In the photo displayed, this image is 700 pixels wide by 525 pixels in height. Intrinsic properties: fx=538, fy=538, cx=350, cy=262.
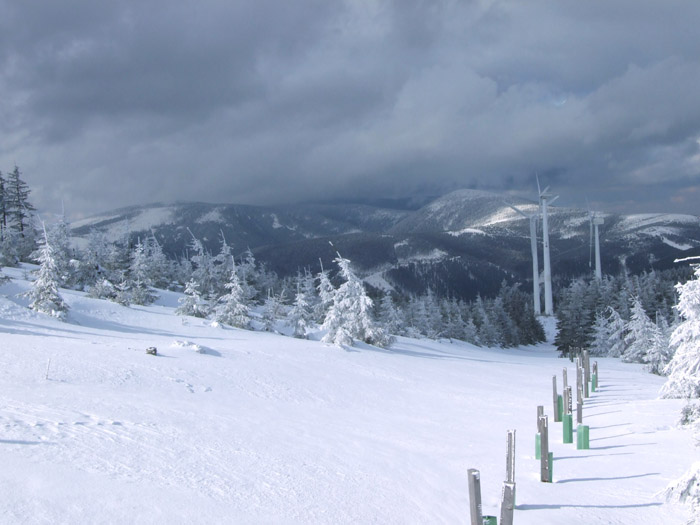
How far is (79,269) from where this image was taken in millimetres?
51562

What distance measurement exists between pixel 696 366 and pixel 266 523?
862 cm

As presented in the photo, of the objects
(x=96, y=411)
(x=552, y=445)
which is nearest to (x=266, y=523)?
(x=96, y=411)

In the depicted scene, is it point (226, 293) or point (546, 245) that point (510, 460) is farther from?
point (546, 245)

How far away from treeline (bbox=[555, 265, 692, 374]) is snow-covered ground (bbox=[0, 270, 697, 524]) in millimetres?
29627

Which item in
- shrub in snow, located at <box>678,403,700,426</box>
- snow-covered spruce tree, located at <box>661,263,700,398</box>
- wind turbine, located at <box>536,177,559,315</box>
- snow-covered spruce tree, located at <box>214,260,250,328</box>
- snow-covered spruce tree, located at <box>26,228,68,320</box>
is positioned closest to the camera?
snow-covered spruce tree, located at <box>661,263,700,398</box>

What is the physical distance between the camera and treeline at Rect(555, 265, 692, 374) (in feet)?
165

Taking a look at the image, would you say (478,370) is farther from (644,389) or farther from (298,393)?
(298,393)

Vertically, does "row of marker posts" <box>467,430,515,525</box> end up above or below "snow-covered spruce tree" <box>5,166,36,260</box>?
below

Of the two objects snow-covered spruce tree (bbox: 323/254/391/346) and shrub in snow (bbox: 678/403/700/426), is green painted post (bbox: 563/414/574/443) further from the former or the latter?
snow-covered spruce tree (bbox: 323/254/391/346)

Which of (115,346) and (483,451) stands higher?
(115,346)

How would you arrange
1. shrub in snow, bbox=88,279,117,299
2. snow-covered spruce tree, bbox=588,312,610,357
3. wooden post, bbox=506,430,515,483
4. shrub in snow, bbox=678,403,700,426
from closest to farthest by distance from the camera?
wooden post, bbox=506,430,515,483
shrub in snow, bbox=678,403,700,426
shrub in snow, bbox=88,279,117,299
snow-covered spruce tree, bbox=588,312,610,357

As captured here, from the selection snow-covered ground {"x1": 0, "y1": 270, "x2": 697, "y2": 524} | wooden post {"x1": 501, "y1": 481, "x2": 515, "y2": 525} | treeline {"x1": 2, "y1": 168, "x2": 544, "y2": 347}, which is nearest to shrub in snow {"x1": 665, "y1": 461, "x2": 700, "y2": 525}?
wooden post {"x1": 501, "y1": 481, "x2": 515, "y2": 525}

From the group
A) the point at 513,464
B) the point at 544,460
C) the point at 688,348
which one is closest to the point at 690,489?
the point at 513,464

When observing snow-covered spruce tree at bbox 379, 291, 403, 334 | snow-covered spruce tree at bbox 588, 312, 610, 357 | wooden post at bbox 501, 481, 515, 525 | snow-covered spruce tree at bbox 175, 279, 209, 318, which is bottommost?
snow-covered spruce tree at bbox 588, 312, 610, 357
